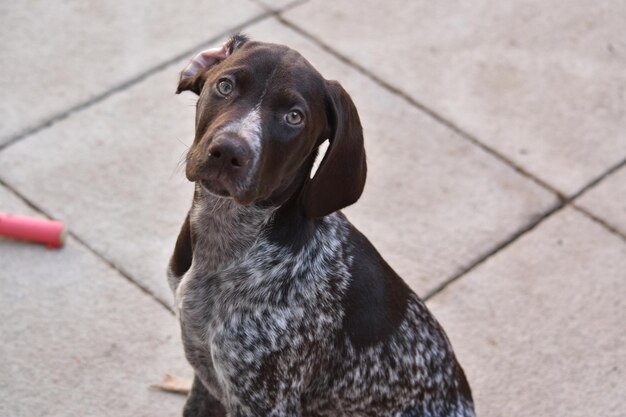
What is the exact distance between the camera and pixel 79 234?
16.2ft

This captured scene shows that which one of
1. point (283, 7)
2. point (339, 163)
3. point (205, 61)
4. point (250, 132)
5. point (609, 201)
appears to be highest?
point (250, 132)

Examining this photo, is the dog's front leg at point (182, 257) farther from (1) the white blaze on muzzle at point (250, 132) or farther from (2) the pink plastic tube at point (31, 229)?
(2) the pink plastic tube at point (31, 229)

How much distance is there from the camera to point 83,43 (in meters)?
5.98

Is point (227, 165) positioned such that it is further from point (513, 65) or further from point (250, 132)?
point (513, 65)

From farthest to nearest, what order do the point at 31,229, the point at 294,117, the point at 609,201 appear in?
the point at 609,201
the point at 31,229
the point at 294,117

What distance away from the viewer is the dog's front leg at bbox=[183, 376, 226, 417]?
13.4 feet

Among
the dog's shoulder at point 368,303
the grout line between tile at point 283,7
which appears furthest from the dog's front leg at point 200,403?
the grout line between tile at point 283,7

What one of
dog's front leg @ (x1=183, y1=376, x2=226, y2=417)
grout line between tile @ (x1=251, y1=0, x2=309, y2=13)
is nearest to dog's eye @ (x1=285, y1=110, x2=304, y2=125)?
dog's front leg @ (x1=183, y1=376, x2=226, y2=417)

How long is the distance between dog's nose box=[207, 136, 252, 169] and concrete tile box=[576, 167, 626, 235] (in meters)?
2.69

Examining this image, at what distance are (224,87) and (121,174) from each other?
6.97ft

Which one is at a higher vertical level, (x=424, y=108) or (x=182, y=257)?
(x=182, y=257)

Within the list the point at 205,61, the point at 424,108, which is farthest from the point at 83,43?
the point at 205,61

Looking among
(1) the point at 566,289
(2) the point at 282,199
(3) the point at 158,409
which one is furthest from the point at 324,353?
(1) the point at 566,289

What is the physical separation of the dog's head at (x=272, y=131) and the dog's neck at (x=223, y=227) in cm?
17
